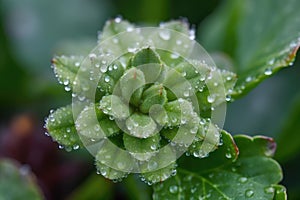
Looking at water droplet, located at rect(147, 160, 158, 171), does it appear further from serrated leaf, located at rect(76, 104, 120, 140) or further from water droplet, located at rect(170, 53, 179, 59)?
water droplet, located at rect(170, 53, 179, 59)

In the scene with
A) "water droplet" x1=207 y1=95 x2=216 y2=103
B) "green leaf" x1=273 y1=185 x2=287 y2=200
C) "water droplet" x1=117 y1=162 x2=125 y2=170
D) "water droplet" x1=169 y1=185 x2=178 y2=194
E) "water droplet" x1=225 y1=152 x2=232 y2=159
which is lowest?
"green leaf" x1=273 y1=185 x2=287 y2=200

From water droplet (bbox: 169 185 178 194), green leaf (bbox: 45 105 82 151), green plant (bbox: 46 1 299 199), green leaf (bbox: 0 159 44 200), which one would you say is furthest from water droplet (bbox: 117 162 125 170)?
green leaf (bbox: 0 159 44 200)

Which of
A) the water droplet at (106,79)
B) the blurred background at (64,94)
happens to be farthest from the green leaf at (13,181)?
the water droplet at (106,79)

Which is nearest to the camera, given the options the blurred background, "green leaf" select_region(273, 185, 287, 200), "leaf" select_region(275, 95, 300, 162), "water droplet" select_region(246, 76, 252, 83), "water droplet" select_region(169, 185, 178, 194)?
"green leaf" select_region(273, 185, 287, 200)

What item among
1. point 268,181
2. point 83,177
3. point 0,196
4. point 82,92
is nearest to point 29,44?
point 83,177

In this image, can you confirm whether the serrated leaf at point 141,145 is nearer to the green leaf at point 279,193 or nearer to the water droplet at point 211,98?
the water droplet at point 211,98

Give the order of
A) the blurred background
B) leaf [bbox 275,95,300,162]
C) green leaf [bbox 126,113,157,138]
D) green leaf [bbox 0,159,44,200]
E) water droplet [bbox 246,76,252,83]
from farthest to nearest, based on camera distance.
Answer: the blurred background, leaf [bbox 275,95,300,162], green leaf [bbox 0,159,44,200], water droplet [bbox 246,76,252,83], green leaf [bbox 126,113,157,138]

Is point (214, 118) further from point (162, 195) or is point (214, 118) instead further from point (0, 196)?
point (0, 196)

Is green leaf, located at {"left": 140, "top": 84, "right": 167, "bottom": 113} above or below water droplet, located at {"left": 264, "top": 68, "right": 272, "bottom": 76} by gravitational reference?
above

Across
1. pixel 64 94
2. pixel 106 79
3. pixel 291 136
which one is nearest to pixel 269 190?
pixel 106 79
